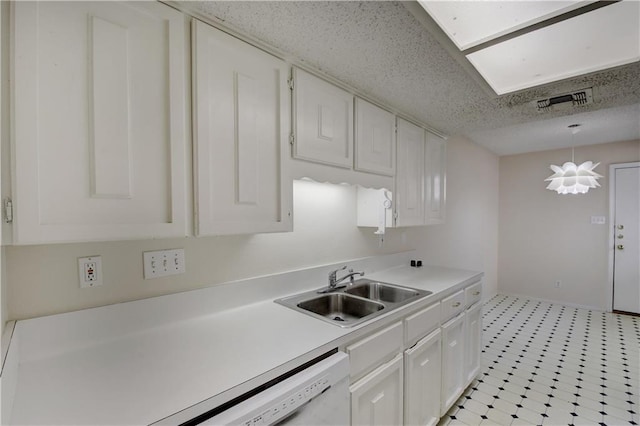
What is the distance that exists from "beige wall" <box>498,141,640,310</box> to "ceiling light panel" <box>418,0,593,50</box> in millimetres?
3992

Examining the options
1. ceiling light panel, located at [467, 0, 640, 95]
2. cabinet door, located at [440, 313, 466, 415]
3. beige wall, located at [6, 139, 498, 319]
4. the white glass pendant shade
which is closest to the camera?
beige wall, located at [6, 139, 498, 319]

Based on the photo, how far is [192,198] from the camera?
1081mm

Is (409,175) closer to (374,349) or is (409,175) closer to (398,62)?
(398,62)

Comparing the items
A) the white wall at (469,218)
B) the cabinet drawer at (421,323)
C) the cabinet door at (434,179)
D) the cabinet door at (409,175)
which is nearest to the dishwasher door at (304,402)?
the cabinet drawer at (421,323)

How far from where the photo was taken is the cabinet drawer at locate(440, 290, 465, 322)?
189 cm

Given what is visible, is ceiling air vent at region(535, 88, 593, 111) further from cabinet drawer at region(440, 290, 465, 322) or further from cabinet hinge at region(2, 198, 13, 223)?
cabinet hinge at region(2, 198, 13, 223)

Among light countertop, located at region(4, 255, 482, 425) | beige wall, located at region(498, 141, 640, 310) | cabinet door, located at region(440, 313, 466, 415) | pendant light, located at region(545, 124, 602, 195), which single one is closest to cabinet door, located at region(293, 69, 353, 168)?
light countertop, located at region(4, 255, 482, 425)

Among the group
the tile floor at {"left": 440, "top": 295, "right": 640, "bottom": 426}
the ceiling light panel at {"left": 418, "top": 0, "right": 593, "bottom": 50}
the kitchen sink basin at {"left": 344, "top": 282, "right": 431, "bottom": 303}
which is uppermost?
the ceiling light panel at {"left": 418, "top": 0, "right": 593, "bottom": 50}

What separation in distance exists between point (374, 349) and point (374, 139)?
4.17 feet

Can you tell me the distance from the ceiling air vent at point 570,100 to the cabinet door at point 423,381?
1835 millimetres

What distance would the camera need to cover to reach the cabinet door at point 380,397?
1245mm

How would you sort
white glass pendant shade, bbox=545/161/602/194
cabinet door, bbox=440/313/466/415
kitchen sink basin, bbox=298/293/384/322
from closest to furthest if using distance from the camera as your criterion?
kitchen sink basin, bbox=298/293/384/322, cabinet door, bbox=440/313/466/415, white glass pendant shade, bbox=545/161/602/194

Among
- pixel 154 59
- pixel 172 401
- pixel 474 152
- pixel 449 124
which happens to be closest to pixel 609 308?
pixel 474 152

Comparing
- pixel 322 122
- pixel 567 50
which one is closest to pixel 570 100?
pixel 567 50
